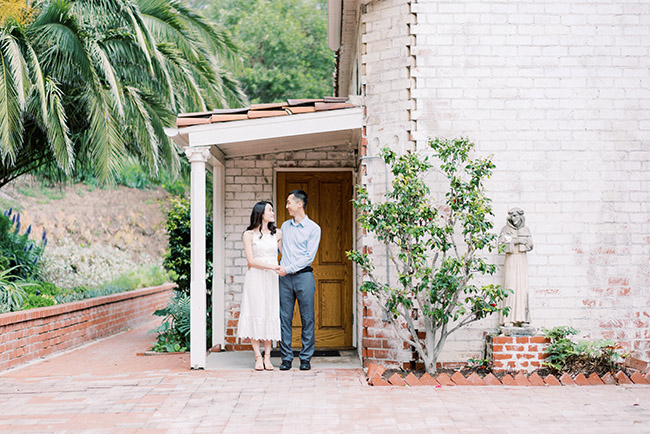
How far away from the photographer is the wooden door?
9.16m

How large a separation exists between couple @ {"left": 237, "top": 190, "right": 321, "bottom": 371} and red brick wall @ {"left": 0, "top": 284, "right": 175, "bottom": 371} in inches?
104

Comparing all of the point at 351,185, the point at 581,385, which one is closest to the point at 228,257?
the point at 351,185

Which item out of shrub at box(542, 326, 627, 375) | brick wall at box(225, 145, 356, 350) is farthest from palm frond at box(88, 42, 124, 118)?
shrub at box(542, 326, 627, 375)

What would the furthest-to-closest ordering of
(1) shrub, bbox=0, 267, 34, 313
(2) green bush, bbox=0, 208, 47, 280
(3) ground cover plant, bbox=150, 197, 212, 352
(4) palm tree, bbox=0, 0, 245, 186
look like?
(2) green bush, bbox=0, 208, 47, 280 < (3) ground cover plant, bbox=150, 197, 212, 352 < (4) palm tree, bbox=0, 0, 245, 186 < (1) shrub, bbox=0, 267, 34, 313

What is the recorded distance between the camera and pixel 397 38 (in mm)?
7457

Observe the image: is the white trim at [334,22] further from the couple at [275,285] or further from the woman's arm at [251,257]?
the woman's arm at [251,257]

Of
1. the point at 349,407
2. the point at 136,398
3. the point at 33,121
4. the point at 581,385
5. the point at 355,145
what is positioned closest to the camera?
the point at 349,407

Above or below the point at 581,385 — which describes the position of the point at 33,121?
above

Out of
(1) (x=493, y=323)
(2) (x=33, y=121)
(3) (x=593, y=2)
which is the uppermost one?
(3) (x=593, y=2)

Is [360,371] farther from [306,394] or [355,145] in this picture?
[355,145]

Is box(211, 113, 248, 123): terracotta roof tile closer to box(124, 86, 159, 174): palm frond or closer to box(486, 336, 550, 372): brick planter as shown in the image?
box(124, 86, 159, 174): palm frond

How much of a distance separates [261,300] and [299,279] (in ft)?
1.56

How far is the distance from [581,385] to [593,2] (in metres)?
4.09

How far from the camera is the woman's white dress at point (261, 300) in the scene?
7395mm
